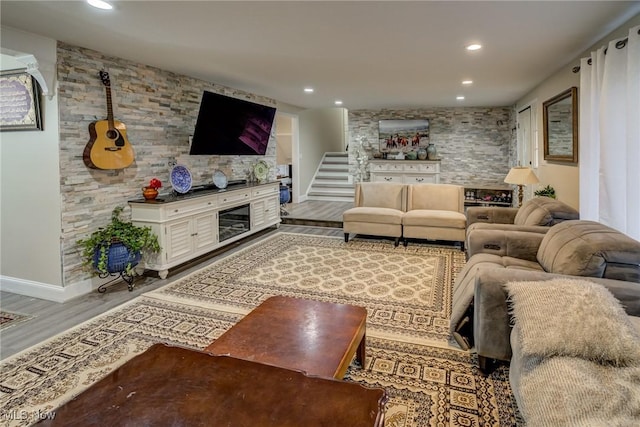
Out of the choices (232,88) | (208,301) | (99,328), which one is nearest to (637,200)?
(208,301)

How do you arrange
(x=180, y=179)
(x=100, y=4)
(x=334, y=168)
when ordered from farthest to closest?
(x=334, y=168) → (x=180, y=179) → (x=100, y=4)

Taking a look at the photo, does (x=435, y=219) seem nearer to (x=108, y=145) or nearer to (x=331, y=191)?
(x=108, y=145)

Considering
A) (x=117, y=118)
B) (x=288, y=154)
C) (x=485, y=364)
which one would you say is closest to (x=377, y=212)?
(x=485, y=364)

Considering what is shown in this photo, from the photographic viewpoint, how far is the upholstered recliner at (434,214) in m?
5.07

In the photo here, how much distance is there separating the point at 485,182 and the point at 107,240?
24.5 ft

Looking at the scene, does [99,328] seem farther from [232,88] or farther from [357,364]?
[232,88]

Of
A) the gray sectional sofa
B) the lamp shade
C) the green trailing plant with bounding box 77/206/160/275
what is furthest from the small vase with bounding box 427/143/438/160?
the green trailing plant with bounding box 77/206/160/275

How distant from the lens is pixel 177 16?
106 inches

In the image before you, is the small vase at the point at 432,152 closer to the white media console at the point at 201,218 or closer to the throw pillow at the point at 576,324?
the white media console at the point at 201,218

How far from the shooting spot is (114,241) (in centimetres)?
354

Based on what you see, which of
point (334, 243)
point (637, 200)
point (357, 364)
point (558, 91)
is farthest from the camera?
point (334, 243)

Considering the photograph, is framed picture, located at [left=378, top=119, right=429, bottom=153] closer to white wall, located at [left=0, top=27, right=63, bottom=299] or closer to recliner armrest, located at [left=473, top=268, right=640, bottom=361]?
white wall, located at [left=0, top=27, right=63, bottom=299]

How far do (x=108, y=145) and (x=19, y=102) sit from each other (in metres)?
0.80

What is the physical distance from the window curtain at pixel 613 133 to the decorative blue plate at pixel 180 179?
4.15 m
